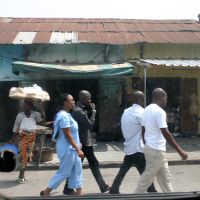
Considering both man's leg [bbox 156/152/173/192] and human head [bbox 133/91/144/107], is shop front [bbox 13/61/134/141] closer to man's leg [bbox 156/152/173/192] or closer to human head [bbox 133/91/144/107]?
human head [bbox 133/91/144/107]

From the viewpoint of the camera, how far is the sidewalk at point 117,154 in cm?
1027

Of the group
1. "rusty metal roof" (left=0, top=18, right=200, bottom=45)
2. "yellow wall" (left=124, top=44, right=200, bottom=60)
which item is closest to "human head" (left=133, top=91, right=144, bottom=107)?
"rusty metal roof" (left=0, top=18, right=200, bottom=45)

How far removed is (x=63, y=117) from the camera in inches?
259

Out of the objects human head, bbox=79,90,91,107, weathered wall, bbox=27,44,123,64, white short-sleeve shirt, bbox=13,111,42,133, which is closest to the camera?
human head, bbox=79,90,91,107

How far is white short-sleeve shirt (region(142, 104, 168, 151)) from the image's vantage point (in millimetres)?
6246

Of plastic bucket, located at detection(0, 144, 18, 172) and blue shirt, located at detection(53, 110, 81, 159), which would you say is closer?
plastic bucket, located at detection(0, 144, 18, 172)

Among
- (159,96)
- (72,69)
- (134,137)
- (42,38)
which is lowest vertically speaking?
(134,137)

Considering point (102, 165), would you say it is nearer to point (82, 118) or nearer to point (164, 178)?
point (82, 118)

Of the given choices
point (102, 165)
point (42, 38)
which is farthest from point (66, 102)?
point (42, 38)

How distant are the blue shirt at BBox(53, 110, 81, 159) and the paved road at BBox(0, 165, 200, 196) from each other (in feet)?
3.80

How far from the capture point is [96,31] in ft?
50.0

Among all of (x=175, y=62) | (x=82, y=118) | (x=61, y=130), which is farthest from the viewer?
(x=175, y=62)

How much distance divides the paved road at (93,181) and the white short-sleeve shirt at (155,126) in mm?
1586

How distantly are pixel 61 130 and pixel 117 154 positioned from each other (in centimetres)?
513
